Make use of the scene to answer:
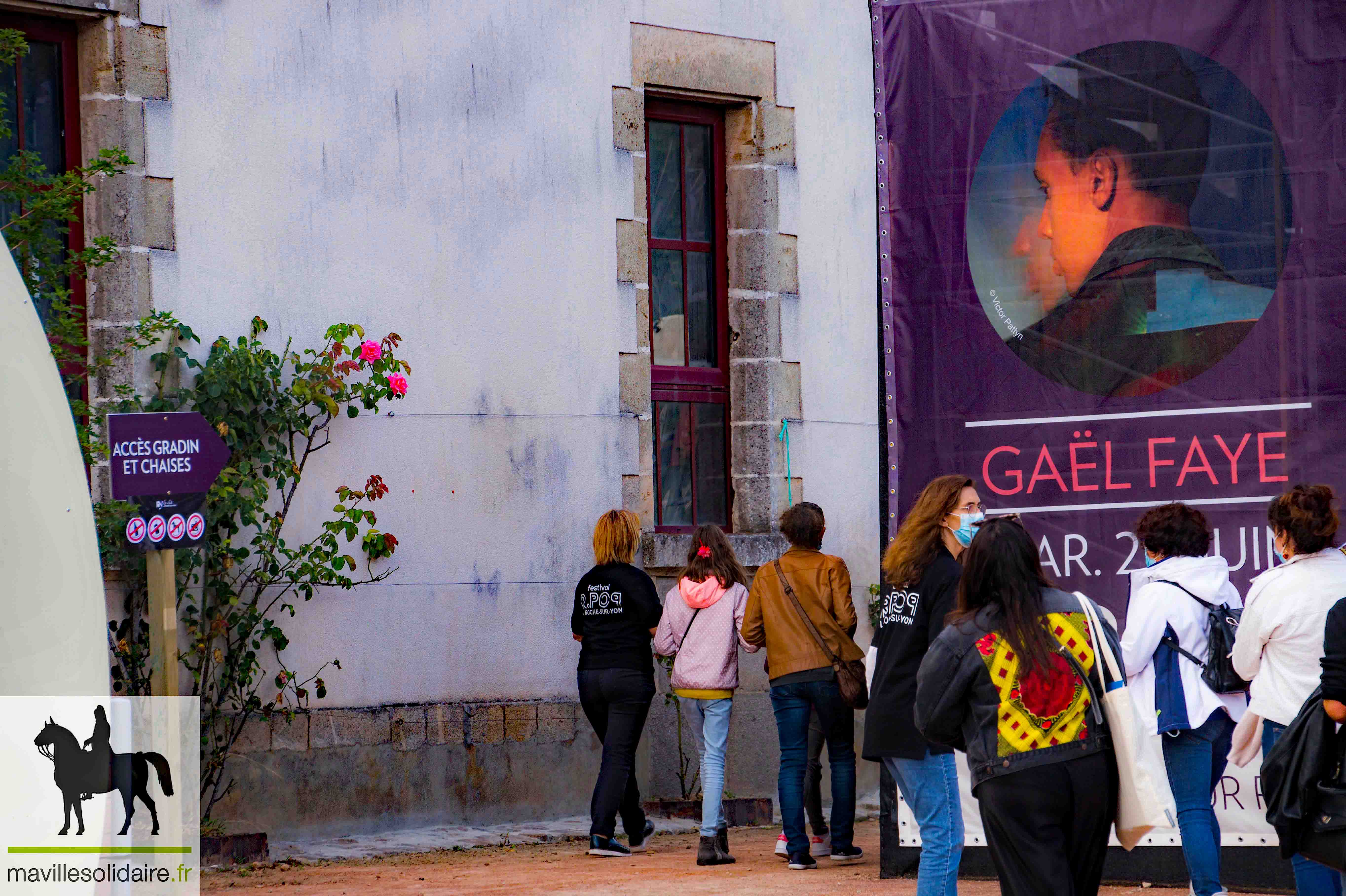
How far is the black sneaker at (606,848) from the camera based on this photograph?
9.07 m

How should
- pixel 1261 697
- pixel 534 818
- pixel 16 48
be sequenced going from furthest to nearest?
1. pixel 534 818
2. pixel 16 48
3. pixel 1261 697

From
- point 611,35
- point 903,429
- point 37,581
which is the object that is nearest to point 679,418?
point 611,35

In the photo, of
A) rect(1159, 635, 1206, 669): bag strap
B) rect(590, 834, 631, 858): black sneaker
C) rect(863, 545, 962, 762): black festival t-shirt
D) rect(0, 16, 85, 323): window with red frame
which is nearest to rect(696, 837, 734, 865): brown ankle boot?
rect(590, 834, 631, 858): black sneaker

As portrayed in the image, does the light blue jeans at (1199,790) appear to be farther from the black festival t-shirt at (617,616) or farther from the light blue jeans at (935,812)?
the black festival t-shirt at (617,616)

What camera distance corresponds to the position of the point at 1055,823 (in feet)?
15.4

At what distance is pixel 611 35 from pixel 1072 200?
160 inches

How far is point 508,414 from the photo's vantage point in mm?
10359

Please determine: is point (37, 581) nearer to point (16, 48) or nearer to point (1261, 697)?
point (1261, 697)

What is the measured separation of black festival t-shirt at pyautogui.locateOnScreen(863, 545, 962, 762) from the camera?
604 centimetres

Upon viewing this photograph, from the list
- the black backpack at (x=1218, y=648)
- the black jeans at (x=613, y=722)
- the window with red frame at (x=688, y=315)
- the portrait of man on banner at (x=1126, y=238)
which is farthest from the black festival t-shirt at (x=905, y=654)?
the window with red frame at (x=688, y=315)

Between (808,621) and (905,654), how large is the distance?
2317 mm

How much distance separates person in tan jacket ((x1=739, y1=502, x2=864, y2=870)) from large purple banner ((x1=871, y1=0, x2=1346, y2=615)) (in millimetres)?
765

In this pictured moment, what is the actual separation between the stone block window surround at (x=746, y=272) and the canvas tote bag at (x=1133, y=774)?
642cm

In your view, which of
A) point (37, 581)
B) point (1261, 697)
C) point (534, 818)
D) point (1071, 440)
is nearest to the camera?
point (37, 581)
